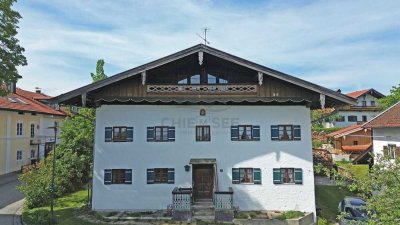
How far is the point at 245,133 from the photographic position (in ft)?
56.7

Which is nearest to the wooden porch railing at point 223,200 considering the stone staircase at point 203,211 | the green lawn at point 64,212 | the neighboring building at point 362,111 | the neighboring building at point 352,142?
the stone staircase at point 203,211

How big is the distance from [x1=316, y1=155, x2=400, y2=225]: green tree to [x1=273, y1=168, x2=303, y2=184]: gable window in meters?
9.50

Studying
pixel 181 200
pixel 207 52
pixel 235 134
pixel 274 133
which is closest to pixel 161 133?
pixel 181 200

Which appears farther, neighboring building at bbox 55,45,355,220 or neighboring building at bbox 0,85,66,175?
neighboring building at bbox 0,85,66,175

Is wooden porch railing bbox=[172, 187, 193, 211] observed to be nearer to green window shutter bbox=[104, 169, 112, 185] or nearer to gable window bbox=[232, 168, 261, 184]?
gable window bbox=[232, 168, 261, 184]

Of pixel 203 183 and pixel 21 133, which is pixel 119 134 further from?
pixel 21 133

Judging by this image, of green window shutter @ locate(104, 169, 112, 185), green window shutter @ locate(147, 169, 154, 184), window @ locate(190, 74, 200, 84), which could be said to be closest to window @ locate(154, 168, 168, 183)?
green window shutter @ locate(147, 169, 154, 184)

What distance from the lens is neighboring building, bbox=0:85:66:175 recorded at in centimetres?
2986

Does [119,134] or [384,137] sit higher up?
[119,134]

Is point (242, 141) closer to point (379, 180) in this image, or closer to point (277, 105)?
point (277, 105)

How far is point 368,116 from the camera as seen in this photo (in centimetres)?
5716

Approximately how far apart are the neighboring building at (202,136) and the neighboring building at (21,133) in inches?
633

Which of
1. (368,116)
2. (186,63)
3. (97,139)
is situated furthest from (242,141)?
(368,116)

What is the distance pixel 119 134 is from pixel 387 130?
19.0 m
